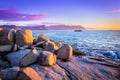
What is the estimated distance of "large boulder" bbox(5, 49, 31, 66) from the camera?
8.22m

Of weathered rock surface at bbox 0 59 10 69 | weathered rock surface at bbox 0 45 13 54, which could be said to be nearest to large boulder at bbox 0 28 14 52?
weathered rock surface at bbox 0 45 13 54

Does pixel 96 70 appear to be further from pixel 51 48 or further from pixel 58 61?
pixel 51 48

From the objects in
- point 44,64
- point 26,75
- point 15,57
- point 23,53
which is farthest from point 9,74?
point 23,53

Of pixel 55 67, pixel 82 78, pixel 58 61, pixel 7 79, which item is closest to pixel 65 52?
pixel 58 61

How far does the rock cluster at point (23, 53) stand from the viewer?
6.90m

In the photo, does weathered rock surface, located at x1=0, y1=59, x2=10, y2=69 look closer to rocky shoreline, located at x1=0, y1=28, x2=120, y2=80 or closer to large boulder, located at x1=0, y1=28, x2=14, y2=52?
rocky shoreline, located at x1=0, y1=28, x2=120, y2=80

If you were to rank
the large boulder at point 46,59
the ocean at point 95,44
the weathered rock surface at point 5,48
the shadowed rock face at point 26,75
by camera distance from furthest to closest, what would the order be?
the ocean at point 95,44 → the weathered rock surface at point 5,48 → the large boulder at point 46,59 → the shadowed rock face at point 26,75

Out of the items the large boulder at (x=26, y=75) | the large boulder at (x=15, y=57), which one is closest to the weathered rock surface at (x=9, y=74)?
the large boulder at (x=26, y=75)

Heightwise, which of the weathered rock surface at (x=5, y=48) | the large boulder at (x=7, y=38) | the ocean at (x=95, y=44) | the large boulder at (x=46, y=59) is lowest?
the ocean at (x=95, y=44)

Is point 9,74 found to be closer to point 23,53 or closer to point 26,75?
point 26,75

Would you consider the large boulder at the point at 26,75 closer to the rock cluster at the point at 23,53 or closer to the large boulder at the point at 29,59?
the rock cluster at the point at 23,53

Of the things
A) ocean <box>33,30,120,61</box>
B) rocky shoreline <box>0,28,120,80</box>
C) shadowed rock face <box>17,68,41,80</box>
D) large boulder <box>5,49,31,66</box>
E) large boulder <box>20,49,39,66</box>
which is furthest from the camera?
ocean <box>33,30,120,61</box>

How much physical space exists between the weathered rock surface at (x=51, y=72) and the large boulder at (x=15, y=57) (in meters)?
0.84

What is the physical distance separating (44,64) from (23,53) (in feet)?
4.24
